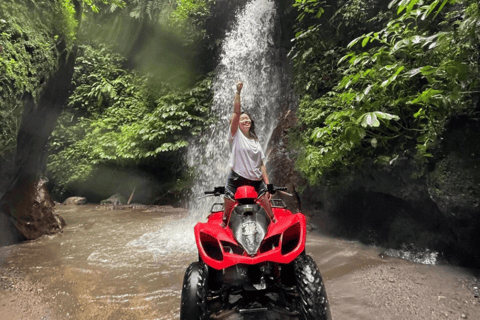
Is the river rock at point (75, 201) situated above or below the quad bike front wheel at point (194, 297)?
below

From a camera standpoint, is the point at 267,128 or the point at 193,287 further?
the point at 267,128

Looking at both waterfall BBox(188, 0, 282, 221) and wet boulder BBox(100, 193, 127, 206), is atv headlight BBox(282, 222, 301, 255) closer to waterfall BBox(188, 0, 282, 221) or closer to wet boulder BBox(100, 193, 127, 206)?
waterfall BBox(188, 0, 282, 221)

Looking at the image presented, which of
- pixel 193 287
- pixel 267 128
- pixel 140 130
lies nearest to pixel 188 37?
pixel 140 130

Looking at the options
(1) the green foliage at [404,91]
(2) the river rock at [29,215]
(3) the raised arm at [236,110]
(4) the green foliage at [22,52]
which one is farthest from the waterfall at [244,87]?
(3) the raised arm at [236,110]

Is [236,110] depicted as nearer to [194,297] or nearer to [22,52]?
[194,297]

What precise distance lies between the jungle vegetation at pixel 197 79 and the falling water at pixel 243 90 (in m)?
0.72

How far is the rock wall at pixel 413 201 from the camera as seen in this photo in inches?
140

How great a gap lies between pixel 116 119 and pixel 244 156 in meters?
11.5

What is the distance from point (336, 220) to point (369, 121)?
3.34 meters

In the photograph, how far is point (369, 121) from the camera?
2.86 m

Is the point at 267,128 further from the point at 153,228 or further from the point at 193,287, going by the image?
the point at 193,287

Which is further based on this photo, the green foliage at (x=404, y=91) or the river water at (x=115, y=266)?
the river water at (x=115, y=266)

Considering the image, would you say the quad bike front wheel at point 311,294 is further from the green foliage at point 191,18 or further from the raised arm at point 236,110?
the green foliage at point 191,18

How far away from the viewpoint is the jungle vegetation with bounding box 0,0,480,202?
10.8 feet
